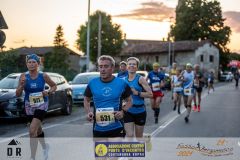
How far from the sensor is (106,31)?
282ft

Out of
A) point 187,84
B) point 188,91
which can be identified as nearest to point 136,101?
point 188,91

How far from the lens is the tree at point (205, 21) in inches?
3408

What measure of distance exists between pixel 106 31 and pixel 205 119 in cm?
7168

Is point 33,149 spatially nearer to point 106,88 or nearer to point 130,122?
point 130,122

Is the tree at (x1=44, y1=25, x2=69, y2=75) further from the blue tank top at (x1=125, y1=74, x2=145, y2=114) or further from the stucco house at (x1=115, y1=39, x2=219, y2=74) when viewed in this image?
the blue tank top at (x1=125, y1=74, x2=145, y2=114)

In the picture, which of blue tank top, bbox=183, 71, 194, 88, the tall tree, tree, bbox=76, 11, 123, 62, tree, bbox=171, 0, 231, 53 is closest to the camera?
blue tank top, bbox=183, 71, 194, 88

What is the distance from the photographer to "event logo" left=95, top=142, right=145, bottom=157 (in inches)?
218

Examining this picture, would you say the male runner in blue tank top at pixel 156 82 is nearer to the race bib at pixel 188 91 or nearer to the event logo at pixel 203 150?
the race bib at pixel 188 91

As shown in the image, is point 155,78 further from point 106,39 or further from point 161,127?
point 106,39

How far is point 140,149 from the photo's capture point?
575 cm

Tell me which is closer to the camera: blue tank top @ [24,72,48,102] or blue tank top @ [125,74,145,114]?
blue tank top @ [24,72,48,102]

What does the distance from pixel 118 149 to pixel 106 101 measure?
1.97 feet

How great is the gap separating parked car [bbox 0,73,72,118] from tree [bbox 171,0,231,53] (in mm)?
72373

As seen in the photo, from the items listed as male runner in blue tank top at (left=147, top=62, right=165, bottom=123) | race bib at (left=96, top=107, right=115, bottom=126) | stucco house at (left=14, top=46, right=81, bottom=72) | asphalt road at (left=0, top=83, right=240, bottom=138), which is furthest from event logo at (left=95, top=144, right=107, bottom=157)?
stucco house at (left=14, top=46, right=81, bottom=72)
